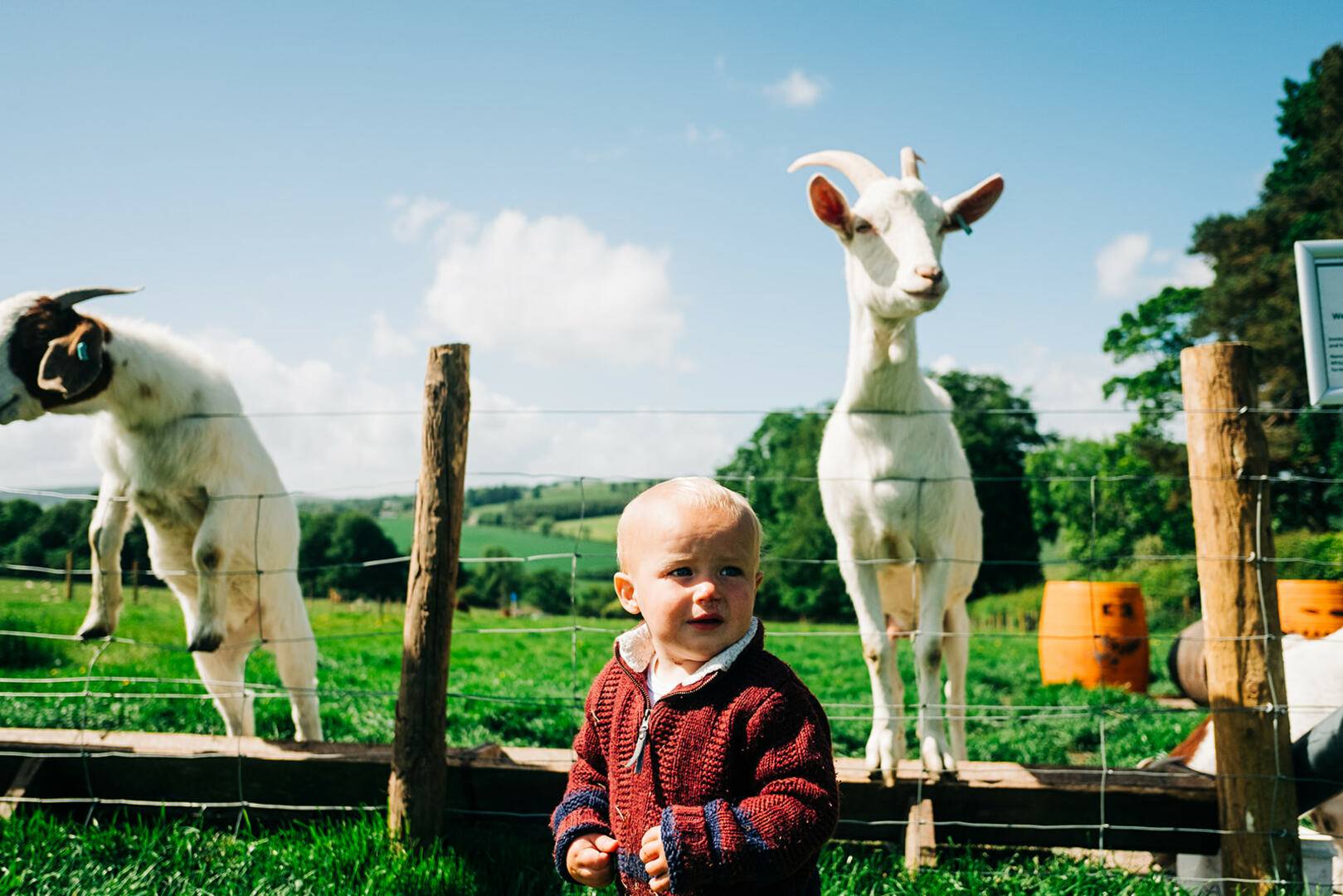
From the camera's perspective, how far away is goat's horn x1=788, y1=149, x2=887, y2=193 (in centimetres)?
442

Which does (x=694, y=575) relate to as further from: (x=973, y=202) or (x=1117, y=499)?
(x=1117, y=499)

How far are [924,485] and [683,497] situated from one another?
2.39 meters

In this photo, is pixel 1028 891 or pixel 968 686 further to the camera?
pixel 968 686

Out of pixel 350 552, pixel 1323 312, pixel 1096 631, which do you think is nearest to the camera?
pixel 1323 312

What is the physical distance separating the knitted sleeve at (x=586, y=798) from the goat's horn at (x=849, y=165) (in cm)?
294

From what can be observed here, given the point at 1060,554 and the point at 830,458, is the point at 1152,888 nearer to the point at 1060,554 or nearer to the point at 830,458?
the point at 830,458

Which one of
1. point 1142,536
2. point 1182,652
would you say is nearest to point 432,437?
point 1182,652

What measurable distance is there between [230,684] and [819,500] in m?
34.2

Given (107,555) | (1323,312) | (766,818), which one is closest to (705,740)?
(766,818)

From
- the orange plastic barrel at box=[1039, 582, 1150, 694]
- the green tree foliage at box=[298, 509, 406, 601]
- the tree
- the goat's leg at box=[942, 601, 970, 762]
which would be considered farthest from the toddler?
A: the tree

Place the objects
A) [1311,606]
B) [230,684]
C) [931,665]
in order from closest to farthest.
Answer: [931,665] < [230,684] < [1311,606]

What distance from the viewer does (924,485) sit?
4.17m

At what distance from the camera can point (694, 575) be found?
200cm

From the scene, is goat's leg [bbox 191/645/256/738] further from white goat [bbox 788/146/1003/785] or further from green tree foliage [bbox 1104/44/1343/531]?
green tree foliage [bbox 1104/44/1343/531]
